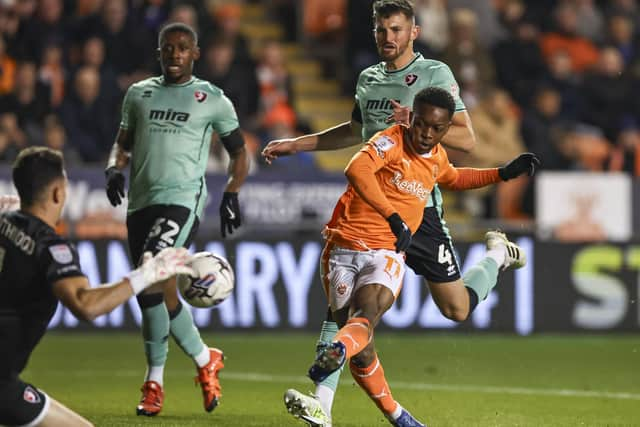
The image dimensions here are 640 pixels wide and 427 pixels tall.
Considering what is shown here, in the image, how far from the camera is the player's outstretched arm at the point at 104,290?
5.89m

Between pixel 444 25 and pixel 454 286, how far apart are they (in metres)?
10.5

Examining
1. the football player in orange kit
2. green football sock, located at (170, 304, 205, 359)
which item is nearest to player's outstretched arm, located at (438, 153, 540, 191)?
the football player in orange kit

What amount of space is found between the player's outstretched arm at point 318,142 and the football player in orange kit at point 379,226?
75 cm

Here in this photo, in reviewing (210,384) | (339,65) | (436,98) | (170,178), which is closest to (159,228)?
(170,178)

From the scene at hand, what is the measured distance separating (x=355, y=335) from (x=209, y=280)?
82cm

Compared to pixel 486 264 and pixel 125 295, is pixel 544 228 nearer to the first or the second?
pixel 486 264

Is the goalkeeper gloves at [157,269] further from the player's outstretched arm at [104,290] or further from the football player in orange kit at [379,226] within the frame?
the football player in orange kit at [379,226]

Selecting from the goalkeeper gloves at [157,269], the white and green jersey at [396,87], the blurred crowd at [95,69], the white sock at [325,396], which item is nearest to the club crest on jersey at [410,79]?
the white and green jersey at [396,87]

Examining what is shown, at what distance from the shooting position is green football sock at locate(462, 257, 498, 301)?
8.59m

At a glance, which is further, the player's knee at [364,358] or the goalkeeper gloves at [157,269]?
the player's knee at [364,358]

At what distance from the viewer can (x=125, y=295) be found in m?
5.96

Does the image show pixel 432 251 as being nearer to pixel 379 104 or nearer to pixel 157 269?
pixel 379 104

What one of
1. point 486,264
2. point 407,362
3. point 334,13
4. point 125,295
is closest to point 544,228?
point 407,362

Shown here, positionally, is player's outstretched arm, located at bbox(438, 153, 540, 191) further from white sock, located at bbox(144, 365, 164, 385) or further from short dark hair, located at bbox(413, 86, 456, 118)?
white sock, located at bbox(144, 365, 164, 385)
